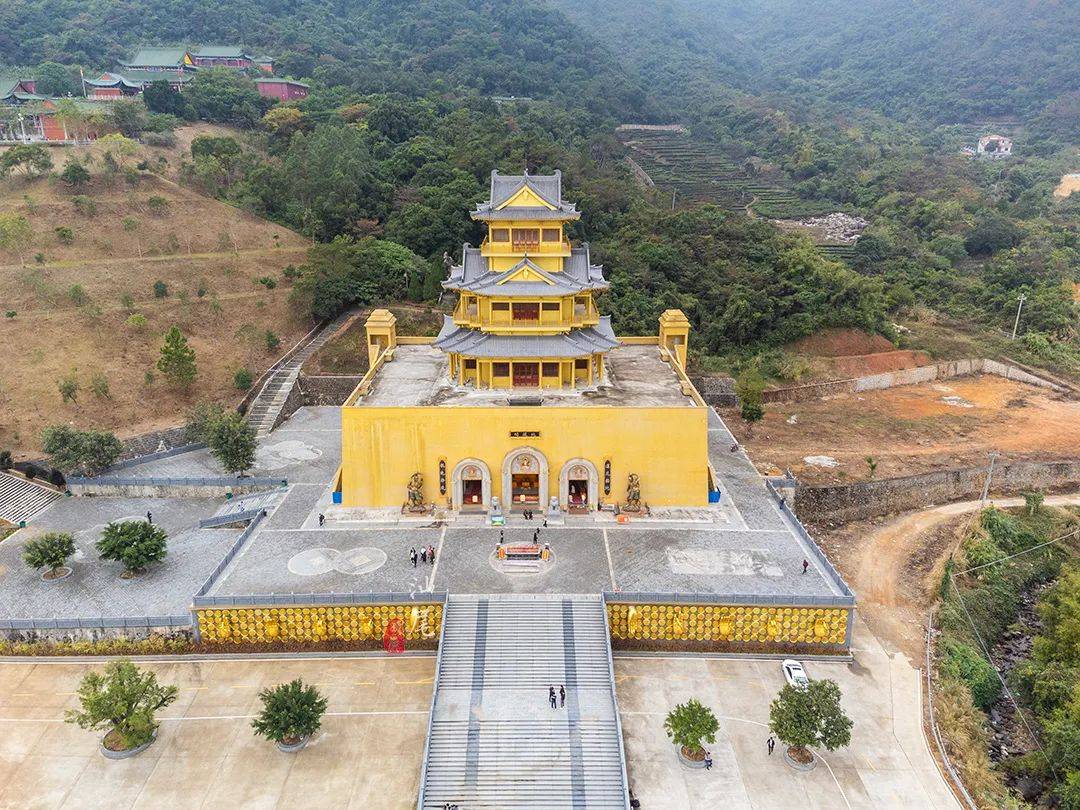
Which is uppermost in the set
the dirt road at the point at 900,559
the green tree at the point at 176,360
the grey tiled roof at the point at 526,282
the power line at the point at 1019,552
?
the grey tiled roof at the point at 526,282

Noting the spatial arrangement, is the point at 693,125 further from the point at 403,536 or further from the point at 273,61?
the point at 403,536

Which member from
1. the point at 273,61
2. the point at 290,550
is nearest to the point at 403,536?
the point at 290,550

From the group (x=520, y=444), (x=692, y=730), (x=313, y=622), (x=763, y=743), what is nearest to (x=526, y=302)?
(x=520, y=444)

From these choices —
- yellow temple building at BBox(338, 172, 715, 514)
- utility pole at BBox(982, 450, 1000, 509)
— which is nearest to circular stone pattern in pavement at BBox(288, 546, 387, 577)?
yellow temple building at BBox(338, 172, 715, 514)

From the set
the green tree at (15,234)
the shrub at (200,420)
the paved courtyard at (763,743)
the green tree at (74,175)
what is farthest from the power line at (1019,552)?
the green tree at (74,175)

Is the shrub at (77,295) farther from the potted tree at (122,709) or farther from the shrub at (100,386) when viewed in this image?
the potted tree at (122,709)

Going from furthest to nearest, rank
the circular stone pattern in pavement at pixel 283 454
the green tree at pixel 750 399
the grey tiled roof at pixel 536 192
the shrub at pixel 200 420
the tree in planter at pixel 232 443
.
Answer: the green tree at pixel 750 399 < the circular stone pattern in pavement at pixel 283 454 < the shrub at pixel 200 420 < the tree in planter at pixel 232 443 < the grey tiled roof at pixel 536 192

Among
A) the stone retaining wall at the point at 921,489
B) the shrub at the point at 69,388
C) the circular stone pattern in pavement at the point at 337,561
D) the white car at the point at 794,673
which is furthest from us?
the shrub at the point at 69,388
